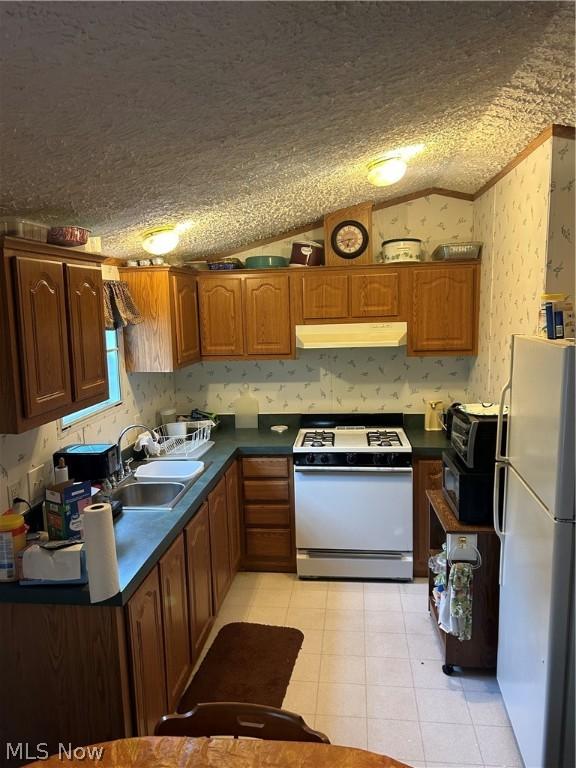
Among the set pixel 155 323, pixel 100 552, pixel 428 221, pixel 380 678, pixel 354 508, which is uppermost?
pixel 428 221

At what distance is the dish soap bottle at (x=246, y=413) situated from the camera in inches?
161

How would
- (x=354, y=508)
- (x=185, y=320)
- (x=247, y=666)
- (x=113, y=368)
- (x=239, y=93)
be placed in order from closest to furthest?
1. (x=239, y=93)
2. (x=247, y=666)
3. (x=113, y=368)
4. (x=354, y=508)
5. (x=185, y=320)

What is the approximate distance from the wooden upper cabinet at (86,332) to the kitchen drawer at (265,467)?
137cm

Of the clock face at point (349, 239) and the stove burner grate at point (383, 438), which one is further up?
the clock face at point (349, 239)

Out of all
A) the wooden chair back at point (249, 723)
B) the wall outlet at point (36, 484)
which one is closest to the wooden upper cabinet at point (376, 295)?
the wall outlet at point (36, 484)

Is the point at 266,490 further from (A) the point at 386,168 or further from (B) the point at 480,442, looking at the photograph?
(A) the point at 386,168

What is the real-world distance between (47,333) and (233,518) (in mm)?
1937

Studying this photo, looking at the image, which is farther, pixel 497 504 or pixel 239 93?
pixel 497 504

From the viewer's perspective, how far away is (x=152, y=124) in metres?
1.45

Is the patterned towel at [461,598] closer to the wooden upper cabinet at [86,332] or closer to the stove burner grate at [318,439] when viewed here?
the stove burner grate at [318,439]

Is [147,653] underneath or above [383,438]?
underneath

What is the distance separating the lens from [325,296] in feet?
12.0

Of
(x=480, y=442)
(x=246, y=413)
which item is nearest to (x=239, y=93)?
(x=480, y=442)

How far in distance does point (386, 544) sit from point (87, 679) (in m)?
2.08
